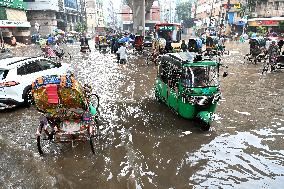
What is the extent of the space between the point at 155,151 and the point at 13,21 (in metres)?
45.3

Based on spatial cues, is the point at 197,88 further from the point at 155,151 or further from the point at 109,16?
the point at 109,16

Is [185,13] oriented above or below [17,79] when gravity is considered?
above

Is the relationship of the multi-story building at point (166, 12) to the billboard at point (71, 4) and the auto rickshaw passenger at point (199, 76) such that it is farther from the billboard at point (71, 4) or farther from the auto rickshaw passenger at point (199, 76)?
the auto rickshaw passenger at point (199, 76)

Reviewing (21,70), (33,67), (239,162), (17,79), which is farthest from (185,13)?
(239,162)

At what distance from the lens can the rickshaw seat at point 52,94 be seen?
597 centimetres

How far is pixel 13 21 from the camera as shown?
146ft

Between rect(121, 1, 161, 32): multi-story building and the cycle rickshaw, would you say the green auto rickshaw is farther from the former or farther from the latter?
rect(121, 1, 161, 32): multi-story building

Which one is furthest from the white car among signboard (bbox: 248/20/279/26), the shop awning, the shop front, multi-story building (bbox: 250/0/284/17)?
multi-story building (bbox: 250/0/284/17)

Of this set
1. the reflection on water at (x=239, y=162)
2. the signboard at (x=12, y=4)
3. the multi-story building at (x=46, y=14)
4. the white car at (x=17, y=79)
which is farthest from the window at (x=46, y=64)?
the multi-story building at (x=46, y=14)

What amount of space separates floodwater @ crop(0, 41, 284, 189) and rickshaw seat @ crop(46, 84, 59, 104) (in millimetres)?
1463

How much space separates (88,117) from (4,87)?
4301 millimetres

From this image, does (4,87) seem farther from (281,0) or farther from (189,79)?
(281,0)

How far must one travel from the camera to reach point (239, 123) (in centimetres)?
866

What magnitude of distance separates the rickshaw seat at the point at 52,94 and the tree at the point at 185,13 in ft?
308
